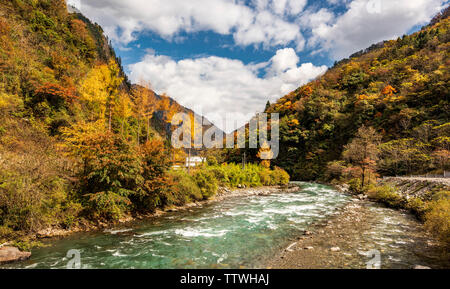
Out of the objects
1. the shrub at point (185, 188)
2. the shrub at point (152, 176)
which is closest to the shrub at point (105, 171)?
the shrub at point (152, 176)

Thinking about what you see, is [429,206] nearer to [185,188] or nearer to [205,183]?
[205,183]

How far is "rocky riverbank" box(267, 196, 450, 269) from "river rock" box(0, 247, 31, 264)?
8.52 metres

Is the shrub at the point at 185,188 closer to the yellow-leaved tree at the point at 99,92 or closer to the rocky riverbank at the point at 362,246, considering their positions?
the rocky riverbank at the point at 362,246

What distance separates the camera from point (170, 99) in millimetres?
27750

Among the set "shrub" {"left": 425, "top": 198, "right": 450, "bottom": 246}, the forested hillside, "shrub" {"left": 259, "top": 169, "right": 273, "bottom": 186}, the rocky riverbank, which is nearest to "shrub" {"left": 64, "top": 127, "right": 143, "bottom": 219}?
the rocky riverbank

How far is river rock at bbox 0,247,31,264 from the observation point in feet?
23.0

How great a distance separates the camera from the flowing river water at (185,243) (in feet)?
24.6

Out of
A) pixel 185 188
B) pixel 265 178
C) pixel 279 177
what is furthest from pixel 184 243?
pixel 279 177

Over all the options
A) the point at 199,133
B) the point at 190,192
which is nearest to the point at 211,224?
the point at 190,192

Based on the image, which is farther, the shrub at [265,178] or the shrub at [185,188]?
the shrub at [265,178]

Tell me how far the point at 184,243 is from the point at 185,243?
0.04 meters

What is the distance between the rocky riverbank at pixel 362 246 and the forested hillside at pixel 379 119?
1743 cm

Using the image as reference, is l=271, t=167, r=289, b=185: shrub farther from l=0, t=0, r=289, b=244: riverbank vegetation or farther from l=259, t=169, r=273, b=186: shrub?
l=0, t=0, r=289, b=244: riverbank vegetation
